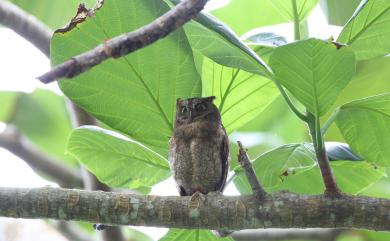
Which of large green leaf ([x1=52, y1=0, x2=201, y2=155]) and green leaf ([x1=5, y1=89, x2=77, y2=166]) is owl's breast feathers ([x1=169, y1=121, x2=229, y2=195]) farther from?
green leaf ([x1=5, y1=89, x2=77, y2=166])

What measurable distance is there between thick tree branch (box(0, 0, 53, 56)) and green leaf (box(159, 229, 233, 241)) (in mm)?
1174

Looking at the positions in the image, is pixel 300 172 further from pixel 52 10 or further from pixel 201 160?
pixel 52 10

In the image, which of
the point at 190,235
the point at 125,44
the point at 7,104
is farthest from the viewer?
the point at 7,104

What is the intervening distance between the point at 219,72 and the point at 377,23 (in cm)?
56

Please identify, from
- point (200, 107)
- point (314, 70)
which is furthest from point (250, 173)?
point (200, 107)

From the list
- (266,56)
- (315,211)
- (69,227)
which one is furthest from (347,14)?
(69,227)

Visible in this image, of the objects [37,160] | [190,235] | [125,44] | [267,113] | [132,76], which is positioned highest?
[267,113]

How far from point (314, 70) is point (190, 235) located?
729 millimetres

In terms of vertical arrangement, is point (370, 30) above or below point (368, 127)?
above

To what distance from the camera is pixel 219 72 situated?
2117 millimetres

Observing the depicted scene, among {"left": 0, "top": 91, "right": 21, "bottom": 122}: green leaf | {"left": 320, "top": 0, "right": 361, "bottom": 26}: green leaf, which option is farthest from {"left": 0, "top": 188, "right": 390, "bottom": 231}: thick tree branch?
{"left": 0, "top": 91, "right": 21, "bottom": 122}: green leaf

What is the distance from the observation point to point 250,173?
5.26 ft

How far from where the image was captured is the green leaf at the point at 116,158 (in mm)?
1999

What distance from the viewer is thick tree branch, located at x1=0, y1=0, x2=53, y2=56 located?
8.82 feet
